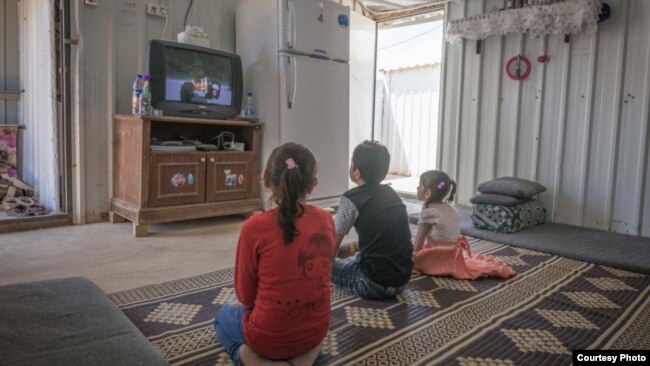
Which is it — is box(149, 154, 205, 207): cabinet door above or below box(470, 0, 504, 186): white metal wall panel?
below

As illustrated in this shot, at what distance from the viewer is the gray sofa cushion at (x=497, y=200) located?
351cm

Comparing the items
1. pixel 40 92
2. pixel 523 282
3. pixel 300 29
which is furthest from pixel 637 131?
pixel 40 92

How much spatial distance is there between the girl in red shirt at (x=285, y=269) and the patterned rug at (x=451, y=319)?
185mm

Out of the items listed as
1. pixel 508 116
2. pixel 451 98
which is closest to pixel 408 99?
pixel 451 98

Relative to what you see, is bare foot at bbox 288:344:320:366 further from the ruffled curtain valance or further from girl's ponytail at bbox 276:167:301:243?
the ruffled curtain valance

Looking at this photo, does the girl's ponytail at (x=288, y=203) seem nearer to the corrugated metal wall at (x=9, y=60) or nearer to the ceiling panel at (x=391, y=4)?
the ceiling panel at (x=391, y=4)

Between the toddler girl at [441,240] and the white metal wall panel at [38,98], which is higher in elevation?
the white metal wall panel at [38,98]

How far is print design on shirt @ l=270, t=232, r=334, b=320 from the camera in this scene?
1342 mm

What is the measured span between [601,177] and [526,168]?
620 millimetres

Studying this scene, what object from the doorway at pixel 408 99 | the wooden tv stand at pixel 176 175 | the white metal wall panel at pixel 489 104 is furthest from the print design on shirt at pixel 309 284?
the doorway at pixel 408 99

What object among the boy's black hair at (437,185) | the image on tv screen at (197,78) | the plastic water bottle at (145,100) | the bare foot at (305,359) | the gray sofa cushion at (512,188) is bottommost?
the bare foot at (305,359)

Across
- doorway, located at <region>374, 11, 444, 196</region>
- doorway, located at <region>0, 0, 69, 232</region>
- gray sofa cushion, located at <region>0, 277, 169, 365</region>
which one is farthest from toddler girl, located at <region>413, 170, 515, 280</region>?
doorway, located at <region>374, 11, 444, 196</region>

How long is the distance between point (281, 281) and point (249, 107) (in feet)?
9.51

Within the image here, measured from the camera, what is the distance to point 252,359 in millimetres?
1394
